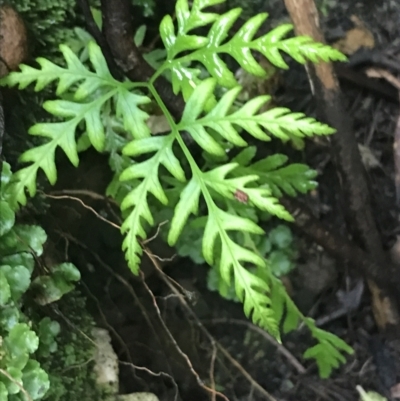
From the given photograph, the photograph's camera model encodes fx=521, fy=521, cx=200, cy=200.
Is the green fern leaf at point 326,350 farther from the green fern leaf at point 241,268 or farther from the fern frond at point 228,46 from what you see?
the fern frond at point 228,46

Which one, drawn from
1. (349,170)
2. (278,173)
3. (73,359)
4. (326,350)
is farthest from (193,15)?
(326,350)

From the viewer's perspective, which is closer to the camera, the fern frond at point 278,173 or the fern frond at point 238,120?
the fern frond at point 238,120

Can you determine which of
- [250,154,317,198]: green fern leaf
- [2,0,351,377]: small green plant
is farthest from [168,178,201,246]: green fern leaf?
[250,154,317,198]: green fern leaf

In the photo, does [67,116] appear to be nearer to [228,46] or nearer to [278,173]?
[228,46]

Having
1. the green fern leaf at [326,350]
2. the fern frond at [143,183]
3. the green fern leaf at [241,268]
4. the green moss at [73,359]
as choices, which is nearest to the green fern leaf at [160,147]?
the fern frond at [143,183]

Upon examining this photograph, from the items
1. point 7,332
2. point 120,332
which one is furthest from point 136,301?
point 7,332

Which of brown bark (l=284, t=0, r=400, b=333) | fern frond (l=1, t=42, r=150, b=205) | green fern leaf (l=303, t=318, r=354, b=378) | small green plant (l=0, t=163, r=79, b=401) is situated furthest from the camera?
green fern leaf (l=303, t=318, r=354, b=378)

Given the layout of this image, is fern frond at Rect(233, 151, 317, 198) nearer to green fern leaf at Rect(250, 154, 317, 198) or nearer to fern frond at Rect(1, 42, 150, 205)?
green fern leaf at Rect(250, 154, 317, 198)
